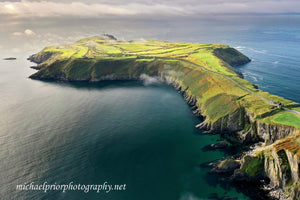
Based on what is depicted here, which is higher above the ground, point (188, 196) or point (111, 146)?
point (111, 146)

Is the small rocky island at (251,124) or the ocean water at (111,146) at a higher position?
the small rocky island at (251,124)

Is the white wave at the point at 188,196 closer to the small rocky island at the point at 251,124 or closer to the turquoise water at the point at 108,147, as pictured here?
the turquoise water at the point at 108,147

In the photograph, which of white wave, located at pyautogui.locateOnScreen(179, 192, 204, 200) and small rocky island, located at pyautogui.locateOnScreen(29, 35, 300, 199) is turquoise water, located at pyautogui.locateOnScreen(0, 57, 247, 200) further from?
small rocky island, located at pyautogui.locateOnScreen(29, 35, 300, 199)

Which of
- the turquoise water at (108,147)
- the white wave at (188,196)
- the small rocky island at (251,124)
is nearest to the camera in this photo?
the white wave at (188,196)

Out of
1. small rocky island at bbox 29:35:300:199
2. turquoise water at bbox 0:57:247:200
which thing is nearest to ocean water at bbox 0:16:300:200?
turquoise water at bbox 0:57:247:200

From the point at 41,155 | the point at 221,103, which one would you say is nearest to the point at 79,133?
the point at 41,155

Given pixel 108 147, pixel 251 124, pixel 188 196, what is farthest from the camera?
pixel 251 124

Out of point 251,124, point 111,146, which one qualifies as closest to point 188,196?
point 111,146

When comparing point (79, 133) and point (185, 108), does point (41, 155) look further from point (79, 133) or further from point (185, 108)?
point (185, 108)

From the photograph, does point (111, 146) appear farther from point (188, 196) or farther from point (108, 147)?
point (188, 196)

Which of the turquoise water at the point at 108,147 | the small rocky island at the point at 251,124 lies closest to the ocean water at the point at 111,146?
the turquoise water at the point at 108,147

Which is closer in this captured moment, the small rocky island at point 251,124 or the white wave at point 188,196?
the white wave at point 188,196
